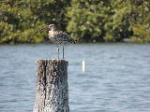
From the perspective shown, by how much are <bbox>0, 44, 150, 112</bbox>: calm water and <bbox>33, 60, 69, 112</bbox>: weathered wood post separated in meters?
7.78

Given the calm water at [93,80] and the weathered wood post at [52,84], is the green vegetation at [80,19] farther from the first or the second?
the weathered wood post at [52,84]

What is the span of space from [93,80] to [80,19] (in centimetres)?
4459

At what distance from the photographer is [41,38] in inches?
3223

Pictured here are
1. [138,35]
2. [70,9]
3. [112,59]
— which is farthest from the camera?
[70,9]

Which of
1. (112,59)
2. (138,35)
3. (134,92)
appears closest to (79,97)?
(134,92)

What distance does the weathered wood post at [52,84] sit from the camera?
63.4ft

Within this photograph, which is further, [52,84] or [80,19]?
[80,19]

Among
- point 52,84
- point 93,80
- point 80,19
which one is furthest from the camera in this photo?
point 80,19

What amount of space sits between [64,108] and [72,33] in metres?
64.2

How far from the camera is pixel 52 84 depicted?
63.6ft

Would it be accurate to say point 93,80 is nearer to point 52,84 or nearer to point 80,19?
point 52,84

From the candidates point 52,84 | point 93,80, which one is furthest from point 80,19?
point 52,84

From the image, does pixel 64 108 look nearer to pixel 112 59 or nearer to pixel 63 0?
pixel 112 59

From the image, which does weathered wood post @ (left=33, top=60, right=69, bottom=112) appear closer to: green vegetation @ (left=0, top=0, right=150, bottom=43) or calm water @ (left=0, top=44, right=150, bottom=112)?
calm water @ (left=0, top=44, right=150, bottom=112)
